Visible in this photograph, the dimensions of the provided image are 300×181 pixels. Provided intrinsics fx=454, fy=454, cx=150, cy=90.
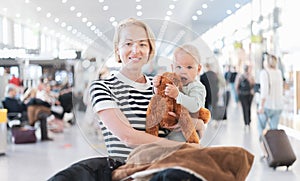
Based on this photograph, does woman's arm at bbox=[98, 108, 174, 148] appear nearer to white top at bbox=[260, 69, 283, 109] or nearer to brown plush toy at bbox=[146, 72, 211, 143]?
brown plush toy at bbox=[146, 72, 211, 143]

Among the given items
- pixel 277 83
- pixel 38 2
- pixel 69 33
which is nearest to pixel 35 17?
pixel 38 2

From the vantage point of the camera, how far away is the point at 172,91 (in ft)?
4.53

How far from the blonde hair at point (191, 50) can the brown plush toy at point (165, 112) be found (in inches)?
3.1

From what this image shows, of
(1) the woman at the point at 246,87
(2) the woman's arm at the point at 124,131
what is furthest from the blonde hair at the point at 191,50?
(1) the woman at the point at 246,87

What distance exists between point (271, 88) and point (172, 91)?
11.6 ft

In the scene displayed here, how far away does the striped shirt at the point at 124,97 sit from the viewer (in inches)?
55.9

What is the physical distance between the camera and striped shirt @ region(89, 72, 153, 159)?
55.9 inches

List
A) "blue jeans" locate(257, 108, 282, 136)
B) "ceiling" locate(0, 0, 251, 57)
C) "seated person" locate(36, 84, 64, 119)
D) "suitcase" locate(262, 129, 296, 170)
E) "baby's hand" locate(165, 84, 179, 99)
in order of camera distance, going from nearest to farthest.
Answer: "baby's hand" locate(165, 84, 179, 99) → "ceiling" locate(0, 0, 251, 57) → "suitcase" locate(262, 129, 296, 170) → "blue jeans" locate(257, 108, 282, 136) → "seated person" locate(36, 84, 64, 119)

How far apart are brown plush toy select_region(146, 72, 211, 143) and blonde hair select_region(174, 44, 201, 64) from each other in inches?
3.1

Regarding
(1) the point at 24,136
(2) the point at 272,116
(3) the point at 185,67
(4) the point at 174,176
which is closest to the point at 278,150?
(2) the point at 272,116

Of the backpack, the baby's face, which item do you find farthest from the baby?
the backpack

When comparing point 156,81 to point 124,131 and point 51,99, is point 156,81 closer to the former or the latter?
point 124,131

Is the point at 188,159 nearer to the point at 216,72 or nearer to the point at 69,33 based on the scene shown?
the point at 216,72

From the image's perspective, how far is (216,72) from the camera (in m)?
1.57
